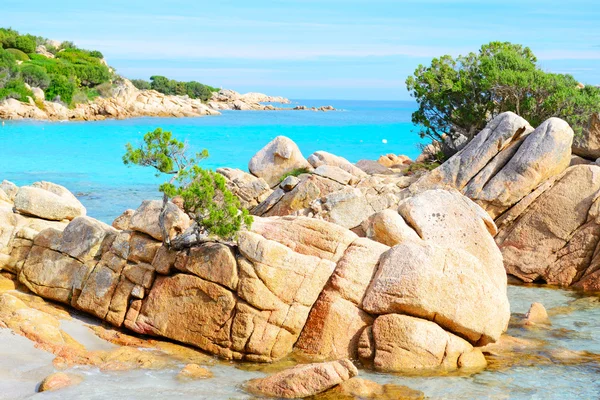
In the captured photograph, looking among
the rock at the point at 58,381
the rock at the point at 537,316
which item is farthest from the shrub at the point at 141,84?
the rock at the point at 58,381

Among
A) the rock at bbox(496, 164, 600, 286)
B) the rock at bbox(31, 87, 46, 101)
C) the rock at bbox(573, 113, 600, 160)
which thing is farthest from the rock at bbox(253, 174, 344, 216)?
the rock at bbox(31, 87, 46, 101)

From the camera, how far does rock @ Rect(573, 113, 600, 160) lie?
33.0 meters

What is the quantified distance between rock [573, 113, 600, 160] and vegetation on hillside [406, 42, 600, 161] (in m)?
0.43

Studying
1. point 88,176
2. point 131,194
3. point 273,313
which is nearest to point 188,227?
point 273,313

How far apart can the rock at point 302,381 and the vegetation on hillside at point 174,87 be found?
15043 centimetres

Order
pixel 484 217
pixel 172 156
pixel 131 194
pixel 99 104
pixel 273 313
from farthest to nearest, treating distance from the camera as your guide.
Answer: pixel 99 104
pixel 131 194
pixel 484 217
pixel 172 156
pixel 273 313

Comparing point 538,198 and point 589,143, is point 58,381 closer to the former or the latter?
point 538,198

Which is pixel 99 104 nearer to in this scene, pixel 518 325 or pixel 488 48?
pixel 488 48

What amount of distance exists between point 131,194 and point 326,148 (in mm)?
45048

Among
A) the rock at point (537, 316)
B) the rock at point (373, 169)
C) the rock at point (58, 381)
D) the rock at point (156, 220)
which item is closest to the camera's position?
the rock at point (58, 381)

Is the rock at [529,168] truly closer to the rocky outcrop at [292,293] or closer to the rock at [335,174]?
the rock at [335,174]

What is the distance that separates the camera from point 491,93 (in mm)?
37406

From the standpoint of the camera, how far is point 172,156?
1909 centimetres

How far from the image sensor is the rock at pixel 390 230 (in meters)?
21.7
